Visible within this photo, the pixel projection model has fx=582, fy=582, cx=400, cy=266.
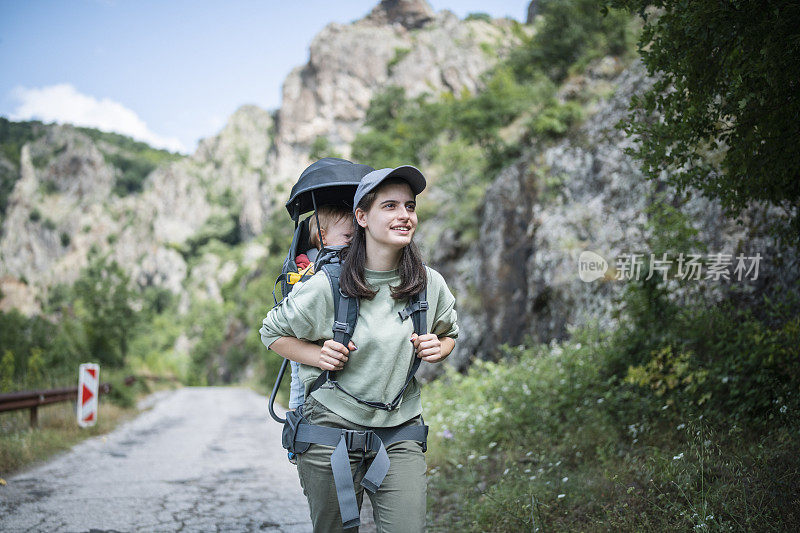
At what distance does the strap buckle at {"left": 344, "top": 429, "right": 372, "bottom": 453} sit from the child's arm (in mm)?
267

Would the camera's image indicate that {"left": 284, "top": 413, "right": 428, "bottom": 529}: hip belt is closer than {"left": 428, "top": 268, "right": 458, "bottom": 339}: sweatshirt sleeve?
Yes

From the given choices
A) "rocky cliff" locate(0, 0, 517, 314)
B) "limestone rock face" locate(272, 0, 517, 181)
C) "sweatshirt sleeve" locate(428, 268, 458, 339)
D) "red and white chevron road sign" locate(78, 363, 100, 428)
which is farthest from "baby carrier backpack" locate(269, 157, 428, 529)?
"limestone rock face" locate(272, 0, 517, 181)

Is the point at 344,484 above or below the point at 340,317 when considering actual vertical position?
below

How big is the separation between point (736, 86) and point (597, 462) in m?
3.28

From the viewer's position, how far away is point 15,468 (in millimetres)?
6945

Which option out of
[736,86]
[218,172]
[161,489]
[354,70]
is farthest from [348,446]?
[218,172]

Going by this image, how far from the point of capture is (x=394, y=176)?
245 centimetres

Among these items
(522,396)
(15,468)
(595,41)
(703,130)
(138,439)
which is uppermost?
(595,41)

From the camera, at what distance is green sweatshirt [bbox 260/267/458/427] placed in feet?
7.77

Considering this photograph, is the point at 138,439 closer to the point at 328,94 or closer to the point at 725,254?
the point at 725,254

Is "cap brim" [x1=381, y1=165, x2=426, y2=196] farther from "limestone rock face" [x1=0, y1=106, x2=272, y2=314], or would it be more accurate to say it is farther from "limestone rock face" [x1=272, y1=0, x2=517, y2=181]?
"limestone rock face" [x1=0, y1=106, x2=272, y2=314]

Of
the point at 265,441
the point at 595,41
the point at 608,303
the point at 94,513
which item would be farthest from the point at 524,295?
the point at 595,41

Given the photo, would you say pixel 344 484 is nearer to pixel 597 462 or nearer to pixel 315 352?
pixel 315 352

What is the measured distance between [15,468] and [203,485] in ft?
7.81
